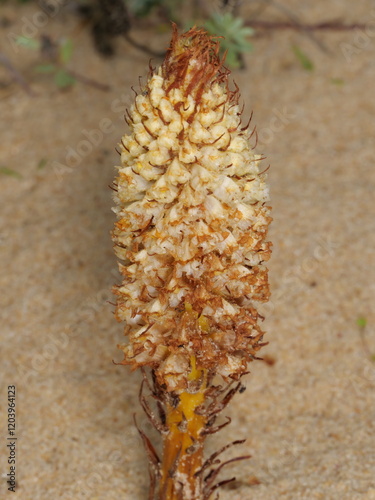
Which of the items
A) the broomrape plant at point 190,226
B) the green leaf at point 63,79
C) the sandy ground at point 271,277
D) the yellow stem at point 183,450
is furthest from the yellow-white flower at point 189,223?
the green leaf at point 63,79

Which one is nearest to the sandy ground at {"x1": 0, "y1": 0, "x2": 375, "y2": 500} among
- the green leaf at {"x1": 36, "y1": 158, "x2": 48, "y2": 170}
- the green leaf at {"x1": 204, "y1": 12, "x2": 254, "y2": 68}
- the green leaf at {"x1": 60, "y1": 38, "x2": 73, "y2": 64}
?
the green leaf at {"x1": 36, "y1": 158, "x2": 48, "y2": 170}

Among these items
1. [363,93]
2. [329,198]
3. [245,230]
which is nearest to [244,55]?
[363,93]

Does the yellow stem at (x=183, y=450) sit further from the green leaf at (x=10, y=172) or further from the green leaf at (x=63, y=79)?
the green leaf at (x=63, y=79)

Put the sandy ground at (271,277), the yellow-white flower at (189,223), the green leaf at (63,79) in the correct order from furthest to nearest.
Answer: the green leaf at (63,79) → the sandy ground at (271,277) → the yellow-white flower at (189,223)

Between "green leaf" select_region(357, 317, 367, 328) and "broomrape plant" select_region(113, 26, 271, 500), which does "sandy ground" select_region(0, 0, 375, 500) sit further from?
"broomrape plant" select_region(113, 26, 271, 500)

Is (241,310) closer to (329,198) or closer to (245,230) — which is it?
(245,230)
